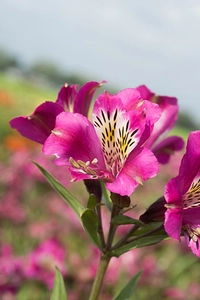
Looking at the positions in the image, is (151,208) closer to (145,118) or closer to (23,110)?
(145,118)

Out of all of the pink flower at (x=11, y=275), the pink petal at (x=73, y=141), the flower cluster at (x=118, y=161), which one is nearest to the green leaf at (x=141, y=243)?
the flower cluster at (x=118, y=161)

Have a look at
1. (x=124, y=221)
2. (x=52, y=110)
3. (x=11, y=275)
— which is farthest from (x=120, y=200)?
(x=11, y=275)

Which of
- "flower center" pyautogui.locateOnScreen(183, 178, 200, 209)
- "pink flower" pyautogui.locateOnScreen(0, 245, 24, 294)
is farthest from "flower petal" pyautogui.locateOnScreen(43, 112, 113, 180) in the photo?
"pink flower" pyautogui.locateOnScreen(0, 245, 24, 294)

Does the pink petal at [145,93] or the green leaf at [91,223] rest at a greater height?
the pink petal at [145,93]

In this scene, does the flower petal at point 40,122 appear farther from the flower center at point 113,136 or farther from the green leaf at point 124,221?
the green leaf at point 124,221

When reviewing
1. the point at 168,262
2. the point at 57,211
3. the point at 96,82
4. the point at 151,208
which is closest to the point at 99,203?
the point at 151,208
